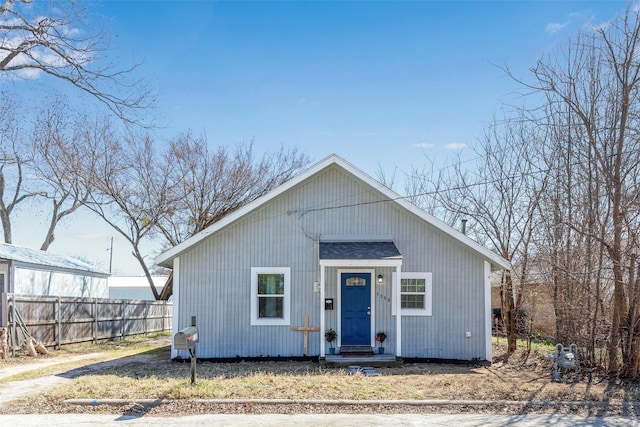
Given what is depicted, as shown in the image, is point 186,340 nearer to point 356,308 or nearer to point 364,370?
point 364,370

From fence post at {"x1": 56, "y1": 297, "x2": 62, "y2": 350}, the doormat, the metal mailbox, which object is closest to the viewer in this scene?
the metal mailbox

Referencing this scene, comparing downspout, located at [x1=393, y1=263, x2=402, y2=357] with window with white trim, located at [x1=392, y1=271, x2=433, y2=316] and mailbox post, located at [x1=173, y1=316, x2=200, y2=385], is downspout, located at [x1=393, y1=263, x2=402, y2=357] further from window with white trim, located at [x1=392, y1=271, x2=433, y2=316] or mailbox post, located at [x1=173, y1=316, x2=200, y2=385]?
mailbox post, located at [x1=173, y1=316, x2=200, y2=385]

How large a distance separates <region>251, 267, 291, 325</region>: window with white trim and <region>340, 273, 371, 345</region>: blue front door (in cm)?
148

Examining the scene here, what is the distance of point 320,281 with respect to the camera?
1397cm

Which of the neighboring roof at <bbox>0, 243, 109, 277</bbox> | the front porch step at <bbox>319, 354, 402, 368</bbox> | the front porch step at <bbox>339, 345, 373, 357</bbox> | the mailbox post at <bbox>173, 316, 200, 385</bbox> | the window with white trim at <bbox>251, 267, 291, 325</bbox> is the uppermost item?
the neighboring roof at <bbox>0, 243, 109, 277</bbox>

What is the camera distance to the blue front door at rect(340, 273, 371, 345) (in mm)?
14188

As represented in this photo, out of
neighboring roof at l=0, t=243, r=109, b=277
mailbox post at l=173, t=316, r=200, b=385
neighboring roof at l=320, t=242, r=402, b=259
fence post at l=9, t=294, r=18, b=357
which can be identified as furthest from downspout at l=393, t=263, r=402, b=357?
neighboring roof at l=0, t=243, r=109, b=277

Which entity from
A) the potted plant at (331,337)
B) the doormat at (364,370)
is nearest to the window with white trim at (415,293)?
the potted plant at (331,337)

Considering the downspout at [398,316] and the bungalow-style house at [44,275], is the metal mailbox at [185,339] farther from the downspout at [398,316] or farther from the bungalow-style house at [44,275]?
the bungalow-style house at [44,275]

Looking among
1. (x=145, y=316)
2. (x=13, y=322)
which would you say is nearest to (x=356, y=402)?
(x=13, y=322)

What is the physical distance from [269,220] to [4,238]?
22427mm

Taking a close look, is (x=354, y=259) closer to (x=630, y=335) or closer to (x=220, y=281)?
(x=220, y=281)

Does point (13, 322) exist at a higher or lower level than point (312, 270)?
lower

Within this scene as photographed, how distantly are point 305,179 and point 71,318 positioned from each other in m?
9.82
